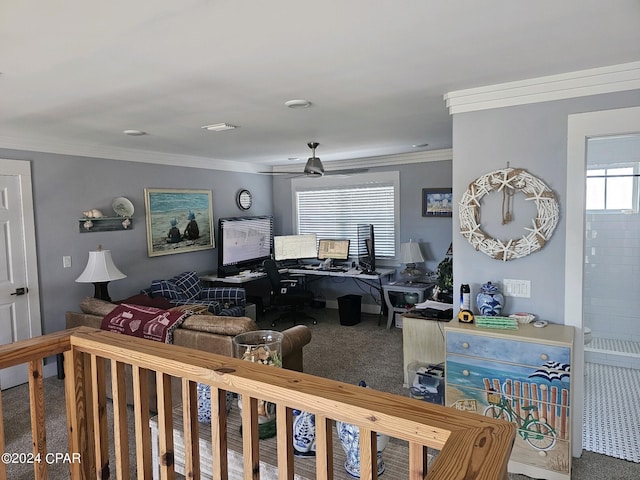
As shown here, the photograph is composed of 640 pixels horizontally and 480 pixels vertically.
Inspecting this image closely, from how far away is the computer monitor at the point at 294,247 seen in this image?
6574 millimetres

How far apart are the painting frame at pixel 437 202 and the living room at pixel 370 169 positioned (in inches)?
3.5

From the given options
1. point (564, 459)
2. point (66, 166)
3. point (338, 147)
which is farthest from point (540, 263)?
point (66, 166)

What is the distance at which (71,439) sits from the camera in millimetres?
1470

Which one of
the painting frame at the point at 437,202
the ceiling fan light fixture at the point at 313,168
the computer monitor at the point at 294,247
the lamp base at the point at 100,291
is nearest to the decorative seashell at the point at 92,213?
the lamp base at the point at 100,291

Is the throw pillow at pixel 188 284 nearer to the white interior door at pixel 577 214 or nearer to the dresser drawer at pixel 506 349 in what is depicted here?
the dresser drawer at pixel 506 349

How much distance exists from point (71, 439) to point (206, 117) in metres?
2.50

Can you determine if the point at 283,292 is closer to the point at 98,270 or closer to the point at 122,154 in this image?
the point at 98,270

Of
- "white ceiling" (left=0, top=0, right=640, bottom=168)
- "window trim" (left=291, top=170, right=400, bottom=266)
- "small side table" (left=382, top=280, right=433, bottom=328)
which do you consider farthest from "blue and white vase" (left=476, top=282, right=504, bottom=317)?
"window trim" (left=291, top=170, right=400, bottom=266)

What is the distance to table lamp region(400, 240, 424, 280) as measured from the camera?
5656mm

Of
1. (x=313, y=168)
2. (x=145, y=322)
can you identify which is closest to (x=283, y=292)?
(x=313, y=168)

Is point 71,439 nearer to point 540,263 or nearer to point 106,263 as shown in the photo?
point 540,263

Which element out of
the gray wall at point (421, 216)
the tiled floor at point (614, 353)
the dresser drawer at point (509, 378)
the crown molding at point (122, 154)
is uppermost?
the crown molding at point (122, 154)

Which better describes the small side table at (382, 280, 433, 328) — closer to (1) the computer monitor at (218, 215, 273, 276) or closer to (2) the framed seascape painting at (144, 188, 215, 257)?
(1) the computer monitor at (218, 215, 273, 276)

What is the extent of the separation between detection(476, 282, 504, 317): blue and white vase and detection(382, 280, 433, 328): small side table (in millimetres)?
2433
